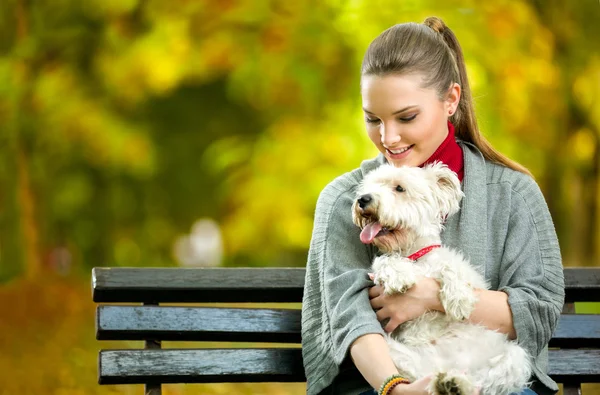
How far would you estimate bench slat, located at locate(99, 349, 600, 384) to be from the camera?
357 centimetres

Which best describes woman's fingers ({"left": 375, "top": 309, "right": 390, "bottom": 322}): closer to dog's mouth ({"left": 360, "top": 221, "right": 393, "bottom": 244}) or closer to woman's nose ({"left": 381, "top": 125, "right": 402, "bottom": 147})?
dog's mouth ({"left": 360, "top": 221, "right": 393, "bottom": 244})

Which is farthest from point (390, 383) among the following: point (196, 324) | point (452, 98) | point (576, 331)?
point (576, 331)

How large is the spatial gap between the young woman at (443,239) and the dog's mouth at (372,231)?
13 centimetres

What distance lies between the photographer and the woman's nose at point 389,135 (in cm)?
331

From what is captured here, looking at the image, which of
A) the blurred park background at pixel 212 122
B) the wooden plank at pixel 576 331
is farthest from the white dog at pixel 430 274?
the blurred park background at pixel 212 122

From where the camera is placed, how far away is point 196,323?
3666 millimetres

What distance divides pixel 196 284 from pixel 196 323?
0.16 m

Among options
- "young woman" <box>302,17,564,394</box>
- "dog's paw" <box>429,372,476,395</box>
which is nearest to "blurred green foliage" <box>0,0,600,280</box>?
"young woman" <box>302,17,564,394</box>

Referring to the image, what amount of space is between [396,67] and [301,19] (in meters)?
6.50

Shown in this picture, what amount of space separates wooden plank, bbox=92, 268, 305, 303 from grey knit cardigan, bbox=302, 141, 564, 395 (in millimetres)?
319

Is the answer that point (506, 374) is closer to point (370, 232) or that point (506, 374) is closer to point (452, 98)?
point (370, 232)

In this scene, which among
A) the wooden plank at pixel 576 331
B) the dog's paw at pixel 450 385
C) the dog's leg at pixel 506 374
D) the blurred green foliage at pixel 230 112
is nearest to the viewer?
the dog's paw at pixel 450 385

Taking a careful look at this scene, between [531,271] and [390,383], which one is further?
[531,271]

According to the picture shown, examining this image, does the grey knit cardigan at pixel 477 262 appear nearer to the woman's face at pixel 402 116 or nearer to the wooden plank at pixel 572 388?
the woman's face at pixel 402 116
